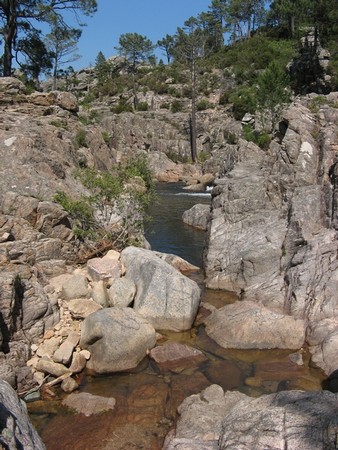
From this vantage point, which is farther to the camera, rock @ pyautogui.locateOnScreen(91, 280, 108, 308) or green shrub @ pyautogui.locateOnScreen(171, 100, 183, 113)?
green shrub @ pyautogui.locateOnScreen(171, 100, 183, 113)

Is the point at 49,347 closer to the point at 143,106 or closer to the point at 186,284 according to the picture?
the point at 186,284

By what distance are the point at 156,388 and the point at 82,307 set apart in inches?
149

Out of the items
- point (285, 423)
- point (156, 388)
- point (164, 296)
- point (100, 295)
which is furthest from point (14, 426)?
point (164, 296)

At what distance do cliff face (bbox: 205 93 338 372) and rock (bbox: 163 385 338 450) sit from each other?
17.6ft

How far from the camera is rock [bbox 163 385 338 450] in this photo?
6543 millimetres

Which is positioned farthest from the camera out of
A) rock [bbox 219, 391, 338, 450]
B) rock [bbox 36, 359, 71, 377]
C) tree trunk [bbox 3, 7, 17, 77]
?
tree trunk [bbox 3, 7, 17, 77]

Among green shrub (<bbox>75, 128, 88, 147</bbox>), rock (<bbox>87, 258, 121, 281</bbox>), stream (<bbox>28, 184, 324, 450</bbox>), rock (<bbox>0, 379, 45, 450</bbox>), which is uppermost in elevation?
green shrub (<bbox>75, 128, 88, 147</bbox>)

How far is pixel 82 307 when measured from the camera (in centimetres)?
1359

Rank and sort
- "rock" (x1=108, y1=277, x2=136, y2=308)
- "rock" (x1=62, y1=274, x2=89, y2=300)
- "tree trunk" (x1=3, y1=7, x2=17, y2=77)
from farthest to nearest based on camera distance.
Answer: "tree trunk" (x1=3, y1=7, x2=17, y2=77)
"rock" (x1=108, y1=277, x2=136, y2=308)
"rock" (x1=62, y1=274, x2=89, y2=300)

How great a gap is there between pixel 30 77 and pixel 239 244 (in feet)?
70.5

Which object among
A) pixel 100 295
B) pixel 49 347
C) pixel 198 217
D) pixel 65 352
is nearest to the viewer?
pixel 65 352

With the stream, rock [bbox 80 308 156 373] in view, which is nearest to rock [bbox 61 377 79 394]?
the stream

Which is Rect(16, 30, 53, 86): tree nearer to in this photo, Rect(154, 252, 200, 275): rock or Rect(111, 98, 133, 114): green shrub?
Rect(154, 252, 200, 275): rock

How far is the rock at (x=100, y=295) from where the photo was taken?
46.2 ft
